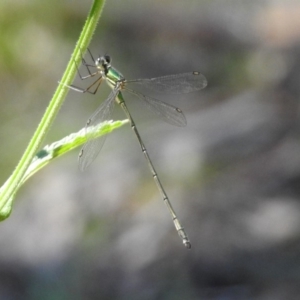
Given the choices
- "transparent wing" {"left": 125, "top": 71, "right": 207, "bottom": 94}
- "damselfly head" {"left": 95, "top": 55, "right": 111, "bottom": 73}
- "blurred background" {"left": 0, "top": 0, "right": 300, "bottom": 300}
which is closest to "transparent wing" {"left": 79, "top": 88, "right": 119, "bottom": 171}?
"damselfly head" {"left": 95, "top": 55, "right": 111, "bottom": 73}

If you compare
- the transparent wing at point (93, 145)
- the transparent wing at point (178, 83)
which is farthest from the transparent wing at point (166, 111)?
the transparent wing at point (93, 145)

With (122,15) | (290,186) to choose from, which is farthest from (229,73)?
(290,186)

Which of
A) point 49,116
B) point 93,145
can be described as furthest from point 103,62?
point 49,116

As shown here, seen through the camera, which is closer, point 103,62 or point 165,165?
point 103,62

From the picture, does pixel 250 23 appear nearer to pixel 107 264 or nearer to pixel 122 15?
pixel 122 15

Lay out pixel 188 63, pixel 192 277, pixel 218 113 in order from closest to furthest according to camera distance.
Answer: pixel 192 277 → pixel 218 113 → pixel 188 63

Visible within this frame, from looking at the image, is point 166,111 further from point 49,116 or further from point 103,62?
point 49,116

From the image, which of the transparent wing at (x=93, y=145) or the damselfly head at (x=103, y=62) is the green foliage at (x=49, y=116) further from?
the damselfly head at (x=103, y=62)
